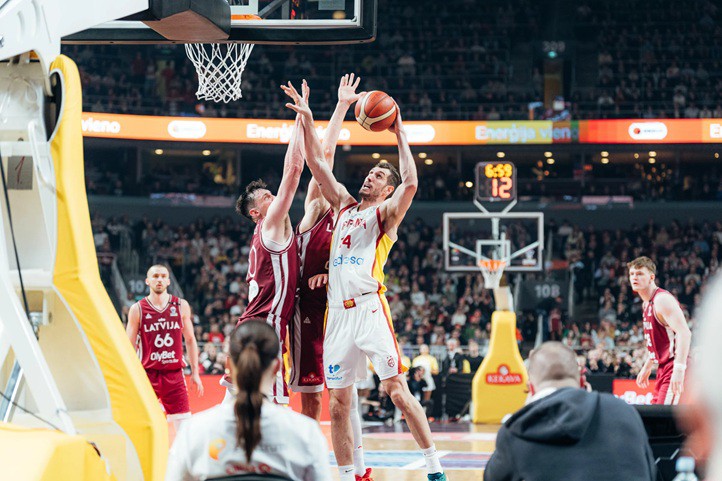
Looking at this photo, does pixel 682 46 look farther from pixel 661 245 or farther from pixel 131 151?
pixel 131 151

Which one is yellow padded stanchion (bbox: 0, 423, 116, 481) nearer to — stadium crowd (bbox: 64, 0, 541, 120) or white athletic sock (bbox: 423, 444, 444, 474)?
white athletic sock (bbox: 423, 444, 444, 474)

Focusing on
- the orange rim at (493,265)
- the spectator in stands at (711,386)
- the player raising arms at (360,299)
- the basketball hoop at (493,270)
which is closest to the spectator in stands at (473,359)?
the basketball hoop at (493,270)

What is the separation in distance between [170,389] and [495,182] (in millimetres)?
9000

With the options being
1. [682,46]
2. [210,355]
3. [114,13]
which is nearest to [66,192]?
[114,13]

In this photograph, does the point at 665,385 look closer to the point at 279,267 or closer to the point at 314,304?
the point at 314,304

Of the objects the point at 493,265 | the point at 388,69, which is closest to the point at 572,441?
the point at 493,265

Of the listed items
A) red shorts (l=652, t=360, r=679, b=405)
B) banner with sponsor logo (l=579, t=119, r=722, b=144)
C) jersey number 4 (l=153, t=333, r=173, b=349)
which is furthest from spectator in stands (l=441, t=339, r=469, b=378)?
banner with sponsor logo (l=579, t=119, r=722, b=144)

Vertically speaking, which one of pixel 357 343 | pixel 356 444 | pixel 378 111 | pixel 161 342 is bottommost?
pixel 356 444

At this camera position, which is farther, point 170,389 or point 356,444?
point 170,389

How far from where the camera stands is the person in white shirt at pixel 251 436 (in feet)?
10.3

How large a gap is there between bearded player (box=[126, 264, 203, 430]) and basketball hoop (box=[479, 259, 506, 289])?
815 cm

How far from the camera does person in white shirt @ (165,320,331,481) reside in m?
3.15

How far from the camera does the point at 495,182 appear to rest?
16.2 m

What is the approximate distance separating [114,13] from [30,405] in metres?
2.31
